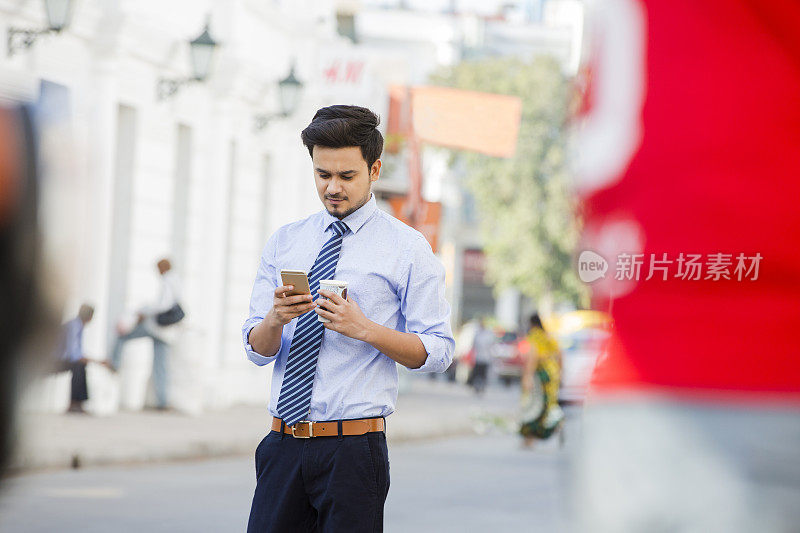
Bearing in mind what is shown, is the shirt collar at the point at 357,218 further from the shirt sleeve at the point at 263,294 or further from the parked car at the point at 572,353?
the parked car at the point at 572,353

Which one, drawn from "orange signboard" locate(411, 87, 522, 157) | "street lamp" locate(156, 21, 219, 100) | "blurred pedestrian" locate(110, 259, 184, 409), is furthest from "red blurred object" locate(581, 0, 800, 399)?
"orange signboard" locate(411, 87, 522, 157)

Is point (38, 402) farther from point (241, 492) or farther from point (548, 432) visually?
point (548, 432)

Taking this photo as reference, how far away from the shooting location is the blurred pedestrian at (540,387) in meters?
16.9

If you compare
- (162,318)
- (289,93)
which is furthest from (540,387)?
(289,93)

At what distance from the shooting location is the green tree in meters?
48.4

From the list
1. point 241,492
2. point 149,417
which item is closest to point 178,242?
point 149,417

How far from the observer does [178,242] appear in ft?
62.7

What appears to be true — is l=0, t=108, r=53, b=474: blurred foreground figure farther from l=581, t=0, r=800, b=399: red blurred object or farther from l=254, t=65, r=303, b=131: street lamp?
l=254, t=65, r=303, b=131: street lamp

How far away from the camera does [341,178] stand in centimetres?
373

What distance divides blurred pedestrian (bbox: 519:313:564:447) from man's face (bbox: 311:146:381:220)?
13377 mm

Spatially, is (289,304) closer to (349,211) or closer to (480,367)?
(349,211)

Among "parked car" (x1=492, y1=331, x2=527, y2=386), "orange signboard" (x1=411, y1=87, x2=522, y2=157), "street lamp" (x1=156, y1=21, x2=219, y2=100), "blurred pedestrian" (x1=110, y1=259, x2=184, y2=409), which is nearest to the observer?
"blurred pedestrian" (x1=110, y1=259, x2=184, y2=409)

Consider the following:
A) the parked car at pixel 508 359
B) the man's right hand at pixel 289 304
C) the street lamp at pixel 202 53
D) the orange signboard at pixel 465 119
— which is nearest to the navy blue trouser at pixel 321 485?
the man's right hand at pixel 289 304

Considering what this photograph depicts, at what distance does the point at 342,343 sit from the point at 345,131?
55cm
